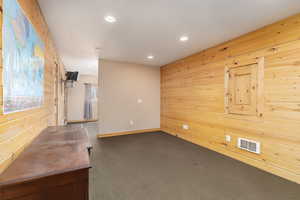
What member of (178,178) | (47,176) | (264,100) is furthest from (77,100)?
(264,100)

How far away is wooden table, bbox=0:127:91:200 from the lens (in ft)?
2.63

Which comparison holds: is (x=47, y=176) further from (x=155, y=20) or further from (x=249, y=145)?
(x=249, y=145)

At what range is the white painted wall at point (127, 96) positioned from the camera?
4.28 meters

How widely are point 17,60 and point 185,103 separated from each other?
3712mm

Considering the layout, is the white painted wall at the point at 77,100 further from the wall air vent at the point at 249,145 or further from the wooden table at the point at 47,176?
the wall air vent at the point at 249,145

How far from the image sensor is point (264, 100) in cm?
230

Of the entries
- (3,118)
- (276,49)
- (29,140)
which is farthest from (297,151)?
(29,140)

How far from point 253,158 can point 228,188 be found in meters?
1.05

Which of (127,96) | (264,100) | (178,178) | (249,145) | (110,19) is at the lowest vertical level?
(178,178)

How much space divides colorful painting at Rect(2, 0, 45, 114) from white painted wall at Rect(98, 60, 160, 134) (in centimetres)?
270

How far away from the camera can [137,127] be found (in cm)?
478

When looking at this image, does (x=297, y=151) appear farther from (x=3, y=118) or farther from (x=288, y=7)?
(x=3, y=118)

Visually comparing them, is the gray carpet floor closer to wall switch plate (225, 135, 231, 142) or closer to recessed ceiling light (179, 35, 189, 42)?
wall switch plate (225, 135, 231, 142)

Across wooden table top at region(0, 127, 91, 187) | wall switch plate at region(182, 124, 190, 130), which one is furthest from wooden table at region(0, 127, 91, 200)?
wall switch plate at region(182, 124, 190, 130)
